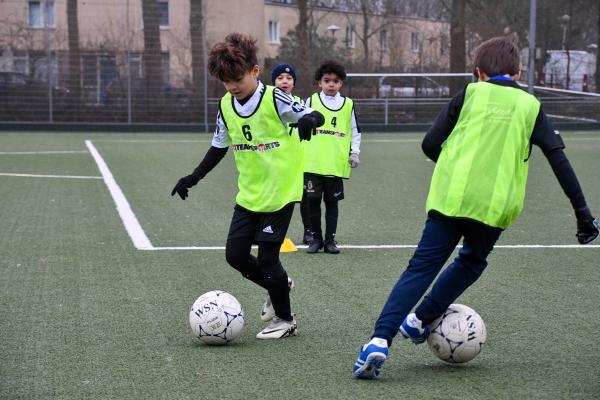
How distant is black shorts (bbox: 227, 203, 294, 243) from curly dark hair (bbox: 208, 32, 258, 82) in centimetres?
81

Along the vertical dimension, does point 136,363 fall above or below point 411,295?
below

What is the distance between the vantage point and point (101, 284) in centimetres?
775

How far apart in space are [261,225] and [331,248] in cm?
347

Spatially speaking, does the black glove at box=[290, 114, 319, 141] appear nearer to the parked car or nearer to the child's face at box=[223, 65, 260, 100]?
the child's face at box=[223, 65, 260, 100]

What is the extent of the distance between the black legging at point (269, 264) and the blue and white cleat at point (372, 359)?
3.79 feet

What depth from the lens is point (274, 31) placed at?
2283 inches

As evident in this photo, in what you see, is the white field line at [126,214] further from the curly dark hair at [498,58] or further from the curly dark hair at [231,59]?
the curly dark hair at [498,58]

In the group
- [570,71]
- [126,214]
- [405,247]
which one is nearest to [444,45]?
[570,71]

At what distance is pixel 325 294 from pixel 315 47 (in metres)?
33.5

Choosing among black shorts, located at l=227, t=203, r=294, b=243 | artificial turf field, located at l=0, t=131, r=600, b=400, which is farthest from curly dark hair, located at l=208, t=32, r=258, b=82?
artificial turf field, located at l=0, t=131, r=600, b=400

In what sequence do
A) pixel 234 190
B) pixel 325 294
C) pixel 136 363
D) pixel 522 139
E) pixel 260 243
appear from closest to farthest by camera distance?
pixel 522 139 < pixel 136 363 < pixel 260 243 < pixel 325 294 < pixel 234 190

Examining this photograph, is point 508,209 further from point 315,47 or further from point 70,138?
point 315,47

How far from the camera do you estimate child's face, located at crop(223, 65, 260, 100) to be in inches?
230

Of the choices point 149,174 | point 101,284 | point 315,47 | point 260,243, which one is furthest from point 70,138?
point 260,243
